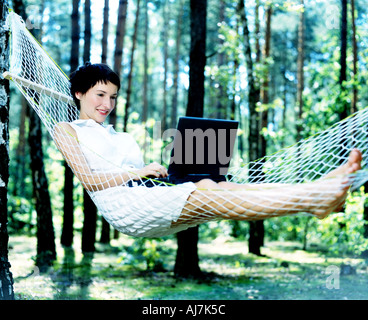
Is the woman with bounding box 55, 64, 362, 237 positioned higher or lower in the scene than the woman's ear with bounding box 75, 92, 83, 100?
lower

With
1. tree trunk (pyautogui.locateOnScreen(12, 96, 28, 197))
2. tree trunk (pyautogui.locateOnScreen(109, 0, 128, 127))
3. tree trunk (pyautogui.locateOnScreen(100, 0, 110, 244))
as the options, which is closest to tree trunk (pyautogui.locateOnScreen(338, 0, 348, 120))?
tree trunk (pyautogui.locateOnScreen(109, 0, 128, 127))

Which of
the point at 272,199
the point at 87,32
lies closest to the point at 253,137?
the point at 87,32

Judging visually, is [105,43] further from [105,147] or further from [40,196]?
[105,147]

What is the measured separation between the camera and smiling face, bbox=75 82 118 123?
217 cm

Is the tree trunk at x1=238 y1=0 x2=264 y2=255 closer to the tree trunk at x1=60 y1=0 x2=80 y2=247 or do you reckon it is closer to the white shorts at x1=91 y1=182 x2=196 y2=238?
the tree trunk at x1=60 y1=0 x2=80 y2=247

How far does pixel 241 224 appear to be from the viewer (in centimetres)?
820

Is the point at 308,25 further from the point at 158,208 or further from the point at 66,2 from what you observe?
the point at 158,208

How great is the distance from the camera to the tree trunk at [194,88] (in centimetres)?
425

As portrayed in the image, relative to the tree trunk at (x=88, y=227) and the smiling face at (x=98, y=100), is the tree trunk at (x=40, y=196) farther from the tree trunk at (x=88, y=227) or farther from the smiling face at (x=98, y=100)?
the smiling face at (x=98, y=100)

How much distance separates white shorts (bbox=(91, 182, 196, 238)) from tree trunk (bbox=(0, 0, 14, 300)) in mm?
538

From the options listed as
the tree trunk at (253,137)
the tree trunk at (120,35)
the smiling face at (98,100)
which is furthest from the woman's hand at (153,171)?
the tree trunk at (120,35)

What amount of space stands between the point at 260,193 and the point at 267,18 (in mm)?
7140

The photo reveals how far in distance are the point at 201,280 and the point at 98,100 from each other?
8.37 feet
